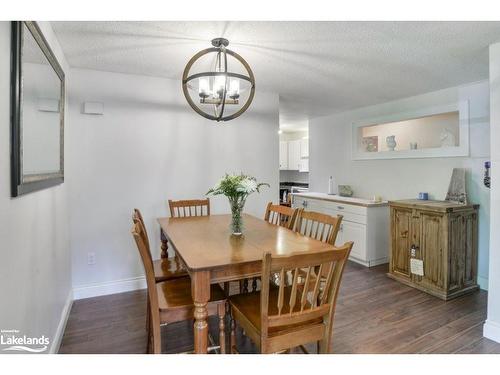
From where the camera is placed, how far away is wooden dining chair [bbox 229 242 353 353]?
1.30m

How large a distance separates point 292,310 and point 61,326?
74.2 inches

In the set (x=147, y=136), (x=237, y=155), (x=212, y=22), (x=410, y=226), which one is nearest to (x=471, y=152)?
(x=410, y=226)

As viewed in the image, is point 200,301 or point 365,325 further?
point 365,325

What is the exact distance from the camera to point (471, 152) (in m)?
3.28

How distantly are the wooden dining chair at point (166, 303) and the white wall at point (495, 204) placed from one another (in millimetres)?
2055

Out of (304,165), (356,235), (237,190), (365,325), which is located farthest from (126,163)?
(304,165)

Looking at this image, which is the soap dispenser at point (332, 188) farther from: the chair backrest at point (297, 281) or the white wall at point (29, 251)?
the white wall at point (29, 251)

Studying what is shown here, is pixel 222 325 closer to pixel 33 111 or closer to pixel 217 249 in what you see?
pixel 217 249

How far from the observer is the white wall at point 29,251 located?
48.2 inches

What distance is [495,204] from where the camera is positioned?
7.34ft

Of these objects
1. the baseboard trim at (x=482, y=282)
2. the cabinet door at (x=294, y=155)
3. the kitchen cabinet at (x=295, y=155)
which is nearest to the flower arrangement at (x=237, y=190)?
the baseboard trim at (x=482, y=282)

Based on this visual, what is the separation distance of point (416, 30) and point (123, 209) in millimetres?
2990

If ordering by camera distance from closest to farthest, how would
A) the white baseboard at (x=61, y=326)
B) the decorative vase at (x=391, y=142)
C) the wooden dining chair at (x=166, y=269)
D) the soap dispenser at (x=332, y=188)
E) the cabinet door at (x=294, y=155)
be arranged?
the white baseboard at (x=61, y=326), the wooden dining chair at (x=166, y=269), the decorative vase at (x=391, y=142), the soap dispenser at (x=332, y=188), the cabinet door at (x=294, y=155)

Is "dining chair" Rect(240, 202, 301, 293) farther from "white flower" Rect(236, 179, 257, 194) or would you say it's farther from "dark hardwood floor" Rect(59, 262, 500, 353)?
"white flower" Rect(236, 179, 257, 194)
